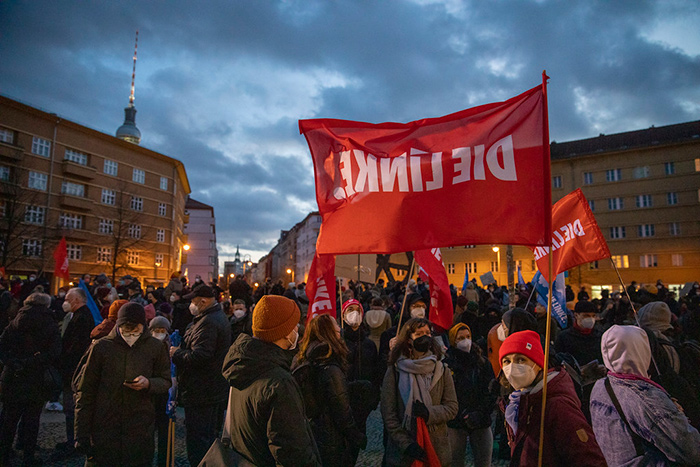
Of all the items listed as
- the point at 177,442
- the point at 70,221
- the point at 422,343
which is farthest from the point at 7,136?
the point at 422,343

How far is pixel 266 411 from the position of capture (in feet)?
8.19

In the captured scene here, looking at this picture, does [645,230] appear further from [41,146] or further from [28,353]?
[41,146]

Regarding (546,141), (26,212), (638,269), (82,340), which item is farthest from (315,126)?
(638,269)

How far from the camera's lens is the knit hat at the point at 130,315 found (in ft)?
13.0

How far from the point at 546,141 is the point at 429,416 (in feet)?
7.71

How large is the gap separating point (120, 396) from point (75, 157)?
48.1 metres

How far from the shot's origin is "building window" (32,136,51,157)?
1581 inches

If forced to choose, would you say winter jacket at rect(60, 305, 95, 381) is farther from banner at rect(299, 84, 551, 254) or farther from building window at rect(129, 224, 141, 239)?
building window at rect(129, 224, 141, 239)

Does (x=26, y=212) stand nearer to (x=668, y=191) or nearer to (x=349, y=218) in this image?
(x=349, y=218)

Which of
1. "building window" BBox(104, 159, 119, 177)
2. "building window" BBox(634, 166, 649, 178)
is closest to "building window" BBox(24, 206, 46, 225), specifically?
"building window" BBox(104, 159, 119, 177)

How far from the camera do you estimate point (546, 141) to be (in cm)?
329

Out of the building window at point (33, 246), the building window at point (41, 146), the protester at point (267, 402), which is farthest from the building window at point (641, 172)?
the building window at point (33, 246)

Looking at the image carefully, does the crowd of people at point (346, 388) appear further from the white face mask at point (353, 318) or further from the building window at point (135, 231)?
the building window at point (135, 231)

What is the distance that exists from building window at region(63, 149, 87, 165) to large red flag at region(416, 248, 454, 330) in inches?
1825
